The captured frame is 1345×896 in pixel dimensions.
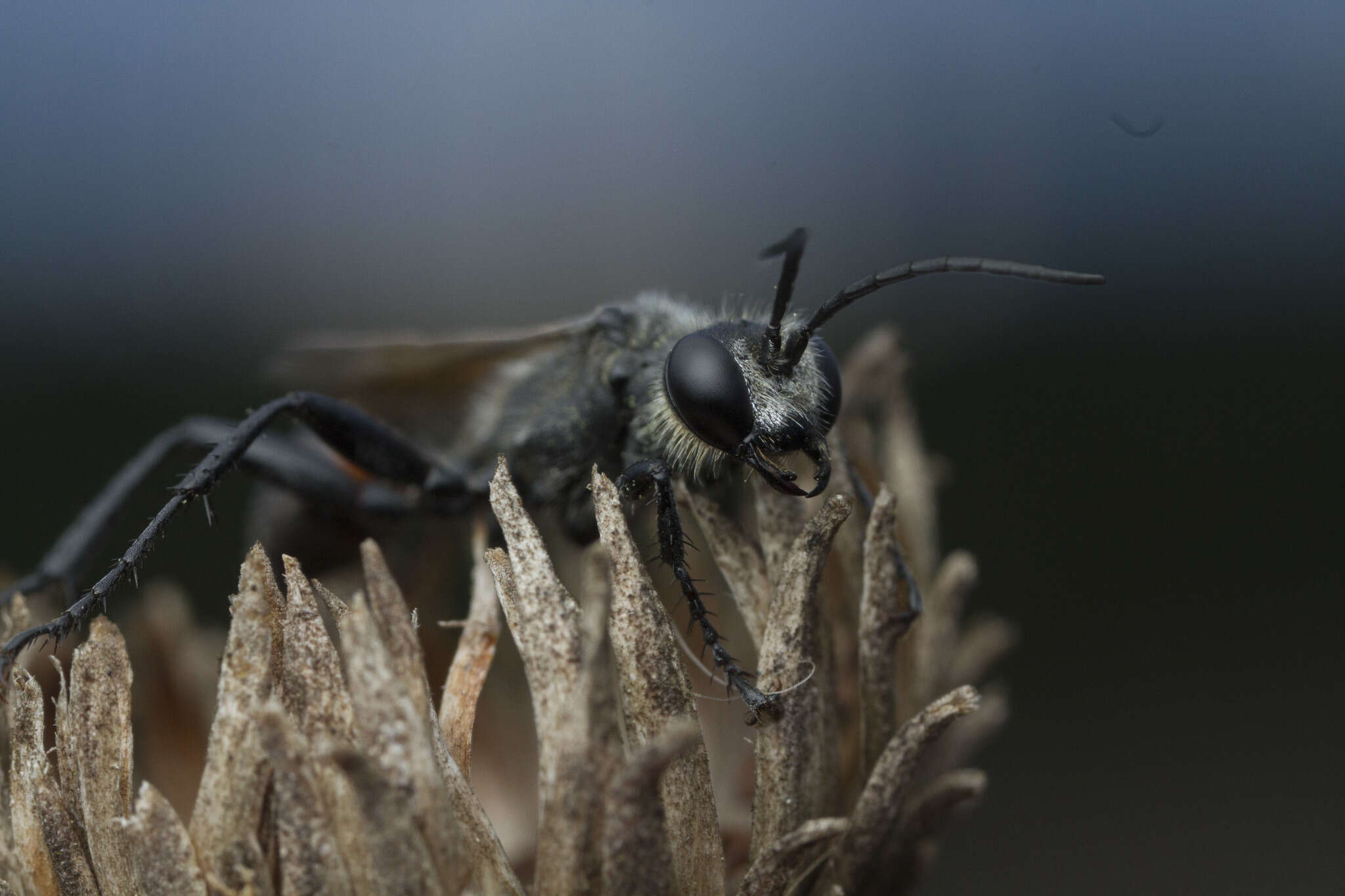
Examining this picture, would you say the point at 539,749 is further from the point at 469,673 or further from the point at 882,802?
the point at 882,802

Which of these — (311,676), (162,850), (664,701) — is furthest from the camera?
(664,701)

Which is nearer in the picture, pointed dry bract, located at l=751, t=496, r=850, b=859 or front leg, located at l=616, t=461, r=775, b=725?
pointed dry bract, located at l=751, t=496, r=850, b=859

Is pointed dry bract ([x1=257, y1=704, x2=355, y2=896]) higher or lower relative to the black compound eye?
lower

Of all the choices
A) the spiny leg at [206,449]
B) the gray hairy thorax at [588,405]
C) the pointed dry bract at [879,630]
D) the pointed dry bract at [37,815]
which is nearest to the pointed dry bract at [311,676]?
the pointed dry bract at [37,815]

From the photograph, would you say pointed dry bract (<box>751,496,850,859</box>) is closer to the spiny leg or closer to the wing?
the spiny leg

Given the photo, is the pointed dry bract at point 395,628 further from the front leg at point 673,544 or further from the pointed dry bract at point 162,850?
the front leg at point 673,544

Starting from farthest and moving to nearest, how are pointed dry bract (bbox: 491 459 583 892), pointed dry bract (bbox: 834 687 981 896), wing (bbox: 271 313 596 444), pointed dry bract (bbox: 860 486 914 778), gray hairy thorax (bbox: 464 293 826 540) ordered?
wing (bbox: 271 313 596 444) → gray hairy thorax (bbox: 464 293 826 540) → pointed dry bract (bbox: 860 486 914 778) → pointed dry bract (bbox: 834 687 981 896) → pointed dry bract (bbox: 491 459 583 892)

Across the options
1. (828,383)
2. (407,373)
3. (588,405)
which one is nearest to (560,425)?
(588,405)

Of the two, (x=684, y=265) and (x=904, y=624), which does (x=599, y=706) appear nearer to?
(x=904, y=624)

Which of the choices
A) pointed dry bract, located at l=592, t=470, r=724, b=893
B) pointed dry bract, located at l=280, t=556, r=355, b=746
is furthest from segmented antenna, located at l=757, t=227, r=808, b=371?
pointed dry bract, located at l=280, t=556, r=355, b=746
